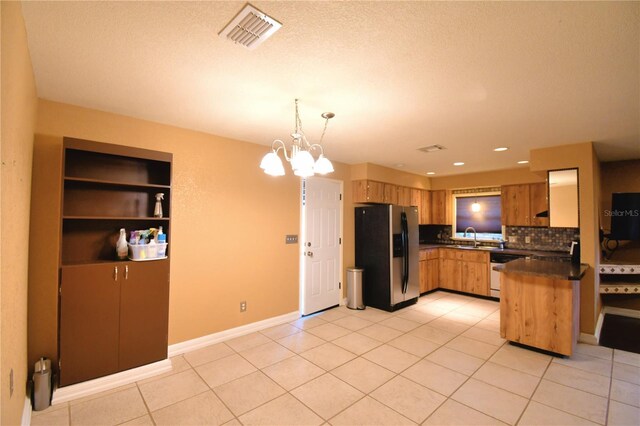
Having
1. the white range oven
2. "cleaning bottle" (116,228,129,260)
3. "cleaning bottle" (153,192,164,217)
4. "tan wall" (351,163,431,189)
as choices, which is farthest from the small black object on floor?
"cleaning bottle" (116,228,129,260)

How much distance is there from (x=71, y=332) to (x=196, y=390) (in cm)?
112

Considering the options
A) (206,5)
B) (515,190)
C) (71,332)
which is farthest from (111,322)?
(515,190)

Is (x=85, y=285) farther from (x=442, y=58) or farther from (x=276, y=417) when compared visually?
(x=442, y=58)

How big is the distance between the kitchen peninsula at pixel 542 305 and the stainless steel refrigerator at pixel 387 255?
1557 mm

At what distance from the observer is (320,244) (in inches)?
179

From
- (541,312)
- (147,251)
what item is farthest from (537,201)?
(147,251)

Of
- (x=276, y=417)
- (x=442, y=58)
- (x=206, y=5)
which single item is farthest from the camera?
(x=276, y=417)

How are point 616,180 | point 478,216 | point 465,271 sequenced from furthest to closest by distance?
1. point 478,216
2. point 465,271
3. point 616,180

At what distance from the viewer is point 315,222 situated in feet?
14.7

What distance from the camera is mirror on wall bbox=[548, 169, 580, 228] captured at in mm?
3574

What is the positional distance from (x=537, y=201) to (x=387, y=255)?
9.65 feet

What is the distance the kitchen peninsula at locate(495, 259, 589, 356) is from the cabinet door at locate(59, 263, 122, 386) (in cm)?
403

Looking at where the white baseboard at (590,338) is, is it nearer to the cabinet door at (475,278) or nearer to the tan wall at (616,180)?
the cabinet door at (475,278)

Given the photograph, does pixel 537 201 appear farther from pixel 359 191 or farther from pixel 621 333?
pixel 359 191
